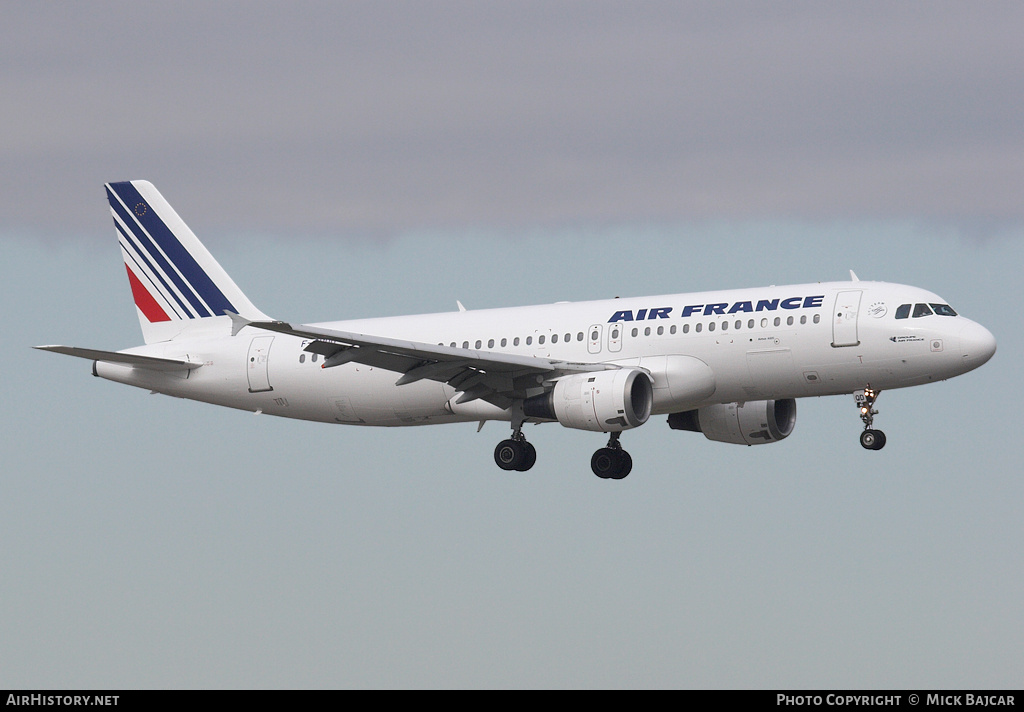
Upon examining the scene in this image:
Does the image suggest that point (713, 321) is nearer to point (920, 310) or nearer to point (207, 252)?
point (920, 310)

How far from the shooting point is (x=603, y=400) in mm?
46062

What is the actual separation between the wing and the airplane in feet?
0.20

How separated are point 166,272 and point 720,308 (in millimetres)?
20593

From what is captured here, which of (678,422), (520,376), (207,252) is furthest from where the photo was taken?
(207,252)

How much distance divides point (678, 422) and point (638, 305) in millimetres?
6224

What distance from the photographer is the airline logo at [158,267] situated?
5603 centimetres

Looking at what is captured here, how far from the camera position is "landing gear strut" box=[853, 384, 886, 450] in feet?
152

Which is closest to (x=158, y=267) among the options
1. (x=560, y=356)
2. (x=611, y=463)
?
(x=560, y=356)

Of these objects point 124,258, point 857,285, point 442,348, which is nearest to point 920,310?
point 857,285

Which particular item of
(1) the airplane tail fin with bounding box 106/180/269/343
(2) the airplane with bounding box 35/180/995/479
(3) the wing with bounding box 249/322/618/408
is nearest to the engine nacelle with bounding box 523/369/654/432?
(2) the airplane with bounding box 35/180/995/479

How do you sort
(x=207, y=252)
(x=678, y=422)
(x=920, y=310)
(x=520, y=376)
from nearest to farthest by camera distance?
(x=920, y=310) < (x=520, y=376) < (x=678, y=422) < (x=207, y=252)

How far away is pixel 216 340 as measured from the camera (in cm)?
5456

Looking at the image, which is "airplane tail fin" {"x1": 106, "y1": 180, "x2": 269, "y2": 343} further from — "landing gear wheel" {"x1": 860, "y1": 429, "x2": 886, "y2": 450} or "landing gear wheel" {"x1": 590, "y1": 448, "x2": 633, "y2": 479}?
"landing gear wheel" {"x1": 860, "y1": 429, "x2": 886, "y2": 450}

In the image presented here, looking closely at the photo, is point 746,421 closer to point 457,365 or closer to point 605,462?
point 605,462
